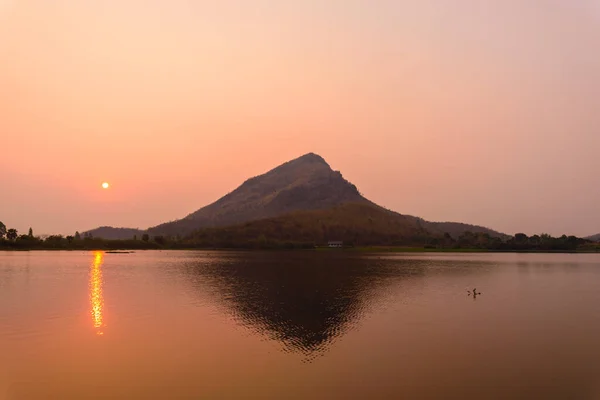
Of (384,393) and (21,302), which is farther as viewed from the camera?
(21,302)

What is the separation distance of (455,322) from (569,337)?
1365 cm

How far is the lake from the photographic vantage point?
3400 cm

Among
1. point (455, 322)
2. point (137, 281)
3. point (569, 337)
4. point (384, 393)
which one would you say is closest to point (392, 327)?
point (455, 322)

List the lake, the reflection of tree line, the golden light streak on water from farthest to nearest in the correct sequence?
the golden light streak on water < the reflection of tree line < the lake

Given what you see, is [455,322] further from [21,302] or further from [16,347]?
[21,302]

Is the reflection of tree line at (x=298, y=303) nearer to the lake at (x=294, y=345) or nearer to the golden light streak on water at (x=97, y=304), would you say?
the lake at (x=294, y=345)

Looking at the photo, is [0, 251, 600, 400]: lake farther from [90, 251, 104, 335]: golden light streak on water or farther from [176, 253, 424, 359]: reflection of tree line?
[176, 253, 424, 359]: reflection of tree line

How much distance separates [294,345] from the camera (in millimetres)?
47062

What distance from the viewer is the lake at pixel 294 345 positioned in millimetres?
34000

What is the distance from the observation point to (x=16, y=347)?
4522 cm

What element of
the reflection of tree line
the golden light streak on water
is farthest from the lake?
the reflection of tree line

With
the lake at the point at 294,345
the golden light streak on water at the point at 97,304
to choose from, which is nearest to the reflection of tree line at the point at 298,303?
the lake at the point at 294,345

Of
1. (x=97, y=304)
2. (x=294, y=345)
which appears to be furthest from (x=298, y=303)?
(x=97, y=304)

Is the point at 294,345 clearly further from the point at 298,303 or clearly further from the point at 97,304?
the point at 97,304
